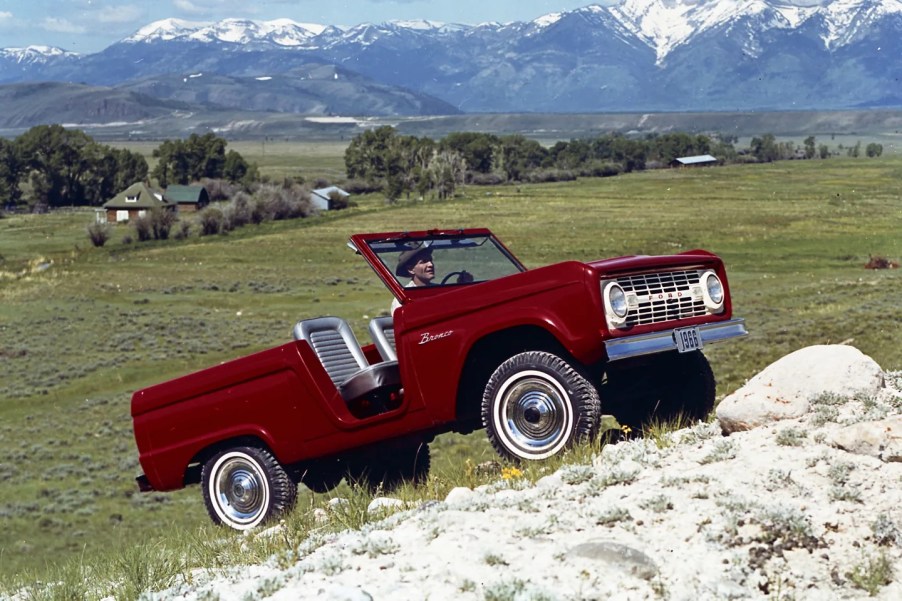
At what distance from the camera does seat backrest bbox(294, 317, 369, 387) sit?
1002 centimetres

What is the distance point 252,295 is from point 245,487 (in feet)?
182

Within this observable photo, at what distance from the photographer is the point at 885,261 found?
196 ft

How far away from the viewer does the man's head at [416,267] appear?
10.2 m

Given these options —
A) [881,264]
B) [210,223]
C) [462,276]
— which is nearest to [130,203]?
[210,223]

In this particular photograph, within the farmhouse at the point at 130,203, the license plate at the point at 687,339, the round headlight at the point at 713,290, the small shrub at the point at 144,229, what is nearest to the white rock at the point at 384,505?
the license plate at the point at 687,339

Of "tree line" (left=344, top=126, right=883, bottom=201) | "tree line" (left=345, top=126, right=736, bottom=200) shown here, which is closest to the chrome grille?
"tree line" (left=344, top=126, right=883, bottom=201)

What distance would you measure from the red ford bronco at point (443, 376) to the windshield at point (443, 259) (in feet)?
0.05

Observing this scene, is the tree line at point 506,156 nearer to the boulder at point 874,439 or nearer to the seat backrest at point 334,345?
the seat backrest at point 334,345

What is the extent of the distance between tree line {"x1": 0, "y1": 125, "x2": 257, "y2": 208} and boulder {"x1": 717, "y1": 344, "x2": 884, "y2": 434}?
5929 inches

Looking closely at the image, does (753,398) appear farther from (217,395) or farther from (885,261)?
(885,261)

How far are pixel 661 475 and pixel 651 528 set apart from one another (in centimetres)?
105

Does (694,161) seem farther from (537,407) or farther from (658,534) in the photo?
(658,534)

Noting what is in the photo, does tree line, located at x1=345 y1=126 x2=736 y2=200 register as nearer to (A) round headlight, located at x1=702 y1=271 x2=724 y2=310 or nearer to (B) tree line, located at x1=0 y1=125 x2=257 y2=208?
(B) tree line, located at x1=0 y1=125 x2=257 y2=208

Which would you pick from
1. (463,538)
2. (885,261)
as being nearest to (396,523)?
(463,538)
